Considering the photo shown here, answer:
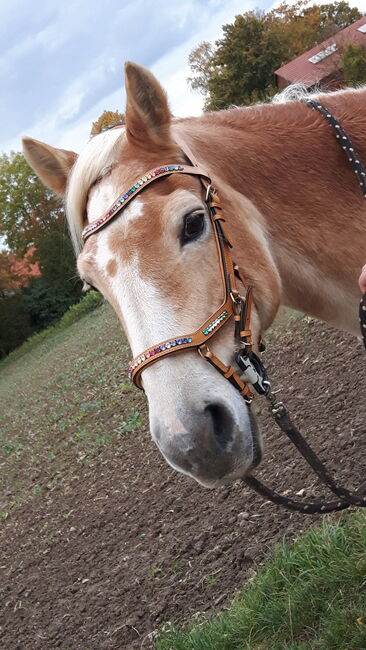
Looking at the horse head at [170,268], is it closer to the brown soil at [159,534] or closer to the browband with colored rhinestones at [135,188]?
the browband with colored rhinestones at [135,188]

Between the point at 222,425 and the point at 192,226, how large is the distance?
84 centimetres

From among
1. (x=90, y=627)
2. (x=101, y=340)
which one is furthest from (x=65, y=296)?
(x=90, y=627)

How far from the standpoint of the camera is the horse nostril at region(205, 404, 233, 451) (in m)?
2.10

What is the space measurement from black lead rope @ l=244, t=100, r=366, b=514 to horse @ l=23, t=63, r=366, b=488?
7cm

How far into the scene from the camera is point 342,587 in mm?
3330

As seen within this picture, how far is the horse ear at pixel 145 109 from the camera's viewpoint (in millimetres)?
2557

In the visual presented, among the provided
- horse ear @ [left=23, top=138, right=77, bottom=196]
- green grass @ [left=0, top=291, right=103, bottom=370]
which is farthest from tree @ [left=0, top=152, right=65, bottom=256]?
horse ear @ [left=23, top=138, right=77, bottom=196]

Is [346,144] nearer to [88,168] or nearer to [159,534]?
[88,168]

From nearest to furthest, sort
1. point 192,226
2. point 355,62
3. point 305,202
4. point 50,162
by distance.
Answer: point 192,226 < point 305,202 < point 50,162 < point 355,62

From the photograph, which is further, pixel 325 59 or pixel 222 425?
pixel 325 59

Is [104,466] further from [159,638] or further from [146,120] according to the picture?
[146,120]

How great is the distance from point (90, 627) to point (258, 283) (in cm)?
356

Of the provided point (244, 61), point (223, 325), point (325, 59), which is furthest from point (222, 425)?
point (244, 61)

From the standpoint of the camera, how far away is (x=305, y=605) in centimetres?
337
